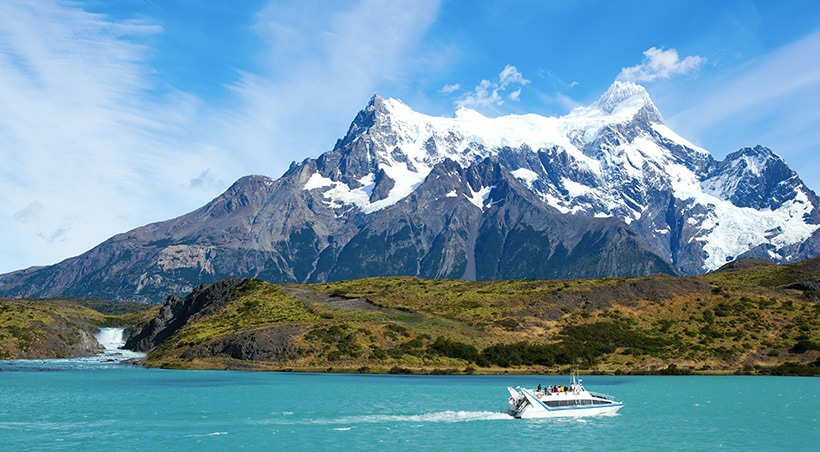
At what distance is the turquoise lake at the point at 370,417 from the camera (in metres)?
74.9

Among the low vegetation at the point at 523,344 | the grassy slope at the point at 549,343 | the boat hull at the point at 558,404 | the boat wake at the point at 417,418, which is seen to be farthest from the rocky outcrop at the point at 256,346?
the boat hull at the point at 558,404

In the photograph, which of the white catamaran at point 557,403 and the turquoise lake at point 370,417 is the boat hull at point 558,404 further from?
the turquoise lake at point 370,417

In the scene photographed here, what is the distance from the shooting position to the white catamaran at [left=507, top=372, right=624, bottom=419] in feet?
306

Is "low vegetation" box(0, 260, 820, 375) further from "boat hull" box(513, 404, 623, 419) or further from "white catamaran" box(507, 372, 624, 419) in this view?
"boat hull" box(513, 404, 623, 419)

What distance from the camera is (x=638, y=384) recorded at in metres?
140

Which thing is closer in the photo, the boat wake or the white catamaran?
the boat wake

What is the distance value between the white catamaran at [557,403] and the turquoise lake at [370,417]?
1763 millimetres

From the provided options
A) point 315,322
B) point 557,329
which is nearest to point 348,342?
point 315,322

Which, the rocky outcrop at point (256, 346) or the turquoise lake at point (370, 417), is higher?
the rocky outcrop at point (256, 346)

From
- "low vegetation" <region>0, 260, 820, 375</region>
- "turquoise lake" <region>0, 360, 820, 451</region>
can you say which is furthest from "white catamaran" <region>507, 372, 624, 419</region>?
"low vegetation" <region>0, 260, 820, 375</region>

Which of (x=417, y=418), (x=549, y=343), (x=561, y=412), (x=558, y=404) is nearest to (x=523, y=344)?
(x=549, y=343)

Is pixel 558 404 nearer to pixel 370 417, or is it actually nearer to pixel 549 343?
pixel 370 417

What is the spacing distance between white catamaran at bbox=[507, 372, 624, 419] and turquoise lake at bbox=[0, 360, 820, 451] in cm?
176

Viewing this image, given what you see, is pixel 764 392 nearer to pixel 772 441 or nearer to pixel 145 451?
pixel 772 441
